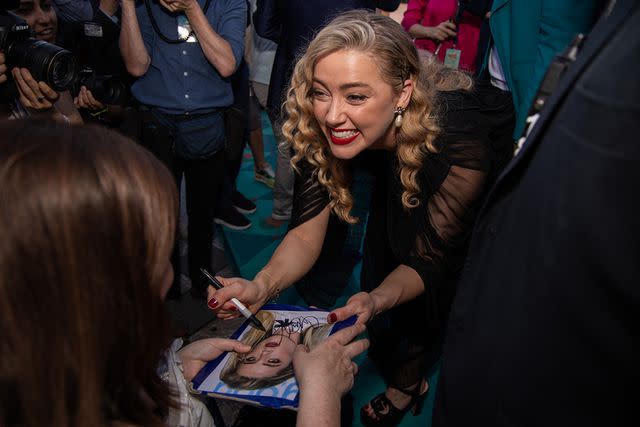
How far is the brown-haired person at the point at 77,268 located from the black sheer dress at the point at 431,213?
40.8 inches

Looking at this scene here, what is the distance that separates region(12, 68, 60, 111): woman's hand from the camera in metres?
1.56

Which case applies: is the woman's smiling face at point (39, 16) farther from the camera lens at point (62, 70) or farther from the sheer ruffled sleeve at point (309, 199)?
the sheer ruffled sleeve at point (309, 199)

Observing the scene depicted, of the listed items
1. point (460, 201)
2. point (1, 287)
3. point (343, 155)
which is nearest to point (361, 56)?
point (343, 155)

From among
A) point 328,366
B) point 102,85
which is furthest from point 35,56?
point 328,366

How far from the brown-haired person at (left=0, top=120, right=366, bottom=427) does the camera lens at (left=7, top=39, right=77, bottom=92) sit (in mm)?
1048

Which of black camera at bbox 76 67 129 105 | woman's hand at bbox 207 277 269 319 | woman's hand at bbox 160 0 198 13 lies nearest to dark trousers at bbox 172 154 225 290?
black camera at bbox 76 67 129 105

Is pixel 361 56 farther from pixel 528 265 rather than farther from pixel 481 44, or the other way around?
pixel 481 44

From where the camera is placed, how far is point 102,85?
1.98 meters

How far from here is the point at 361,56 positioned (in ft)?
4.88

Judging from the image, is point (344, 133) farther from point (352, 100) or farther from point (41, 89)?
point (41, 89)

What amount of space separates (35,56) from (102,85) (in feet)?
1.45

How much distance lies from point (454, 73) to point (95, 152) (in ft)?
5.45

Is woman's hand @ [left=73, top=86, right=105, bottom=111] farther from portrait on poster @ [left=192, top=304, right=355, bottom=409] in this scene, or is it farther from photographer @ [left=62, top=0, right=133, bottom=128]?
portrait on poster @ [left=192, top=304, right=355, bottom=409]

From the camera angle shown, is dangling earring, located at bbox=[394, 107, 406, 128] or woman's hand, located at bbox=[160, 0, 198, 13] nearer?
dangling earring, located at bbox=[394, 107, 406, 128]
